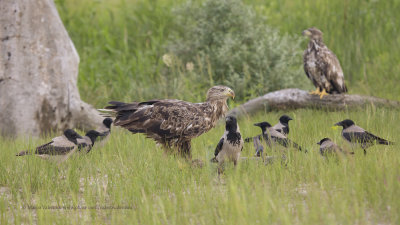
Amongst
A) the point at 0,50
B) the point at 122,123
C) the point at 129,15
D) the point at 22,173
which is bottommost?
the point at 22,173

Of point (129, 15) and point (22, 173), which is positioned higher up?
point (129, 15)

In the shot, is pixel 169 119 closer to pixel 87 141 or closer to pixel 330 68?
pixel 87 141

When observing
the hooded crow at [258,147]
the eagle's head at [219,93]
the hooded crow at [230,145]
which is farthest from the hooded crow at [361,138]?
the eagle's head at [219,93]

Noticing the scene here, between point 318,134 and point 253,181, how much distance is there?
245 cm

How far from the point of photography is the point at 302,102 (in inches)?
345

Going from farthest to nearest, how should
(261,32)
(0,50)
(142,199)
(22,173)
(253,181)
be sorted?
(261,32) → (0,50) → (22,173) → (253,181) → (142,199)

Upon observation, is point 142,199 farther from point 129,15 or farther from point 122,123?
point 129,15

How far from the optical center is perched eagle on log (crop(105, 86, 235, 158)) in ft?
19.0

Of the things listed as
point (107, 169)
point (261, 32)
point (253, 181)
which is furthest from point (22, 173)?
point (261, 32)

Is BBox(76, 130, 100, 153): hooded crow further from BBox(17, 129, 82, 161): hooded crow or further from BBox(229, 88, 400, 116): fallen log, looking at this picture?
BBox(229, 88, 400, 116): fallen log

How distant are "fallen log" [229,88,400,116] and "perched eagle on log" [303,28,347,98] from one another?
161mm

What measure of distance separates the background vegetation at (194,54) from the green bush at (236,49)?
0.03 m

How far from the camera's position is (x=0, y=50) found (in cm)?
823

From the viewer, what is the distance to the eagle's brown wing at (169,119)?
5.78 m
